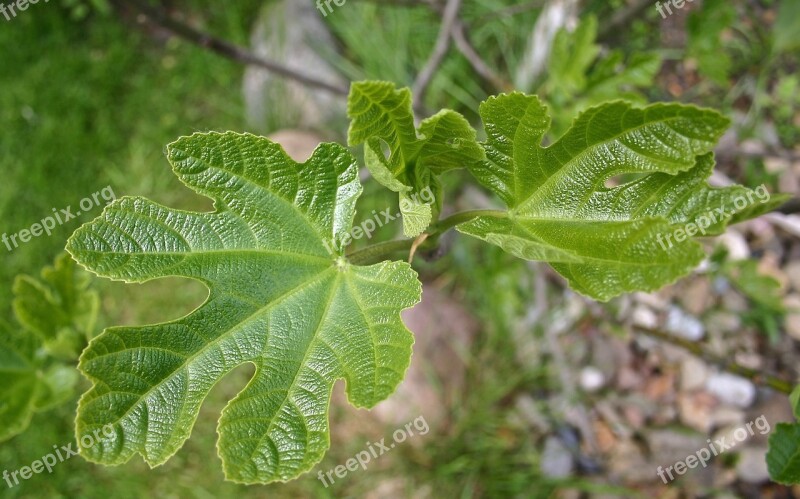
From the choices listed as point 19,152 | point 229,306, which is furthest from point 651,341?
point 19,152

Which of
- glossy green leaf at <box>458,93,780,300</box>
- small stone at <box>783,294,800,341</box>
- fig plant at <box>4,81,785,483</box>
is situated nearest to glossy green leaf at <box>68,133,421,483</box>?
fig plant at <box>4,81,785,483</box>

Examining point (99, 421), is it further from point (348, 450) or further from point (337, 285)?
point (348, 450)

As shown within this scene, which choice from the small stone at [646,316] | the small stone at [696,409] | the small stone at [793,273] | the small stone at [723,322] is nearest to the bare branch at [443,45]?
the small stone at [646,316]

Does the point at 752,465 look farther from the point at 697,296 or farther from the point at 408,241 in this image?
the point at 408,241

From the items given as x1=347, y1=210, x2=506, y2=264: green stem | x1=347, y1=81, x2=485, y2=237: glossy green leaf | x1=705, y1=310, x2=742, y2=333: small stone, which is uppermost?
x1=347, y1=81, x2=485, y2=237: glossy green leaf

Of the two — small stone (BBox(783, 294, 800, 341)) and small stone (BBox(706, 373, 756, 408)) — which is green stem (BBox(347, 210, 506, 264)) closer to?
small stone (BBox(706, 373, 756, 408))

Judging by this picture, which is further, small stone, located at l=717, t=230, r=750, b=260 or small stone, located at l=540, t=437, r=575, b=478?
small stone, located at l=717, t=230, r=750, b=260
